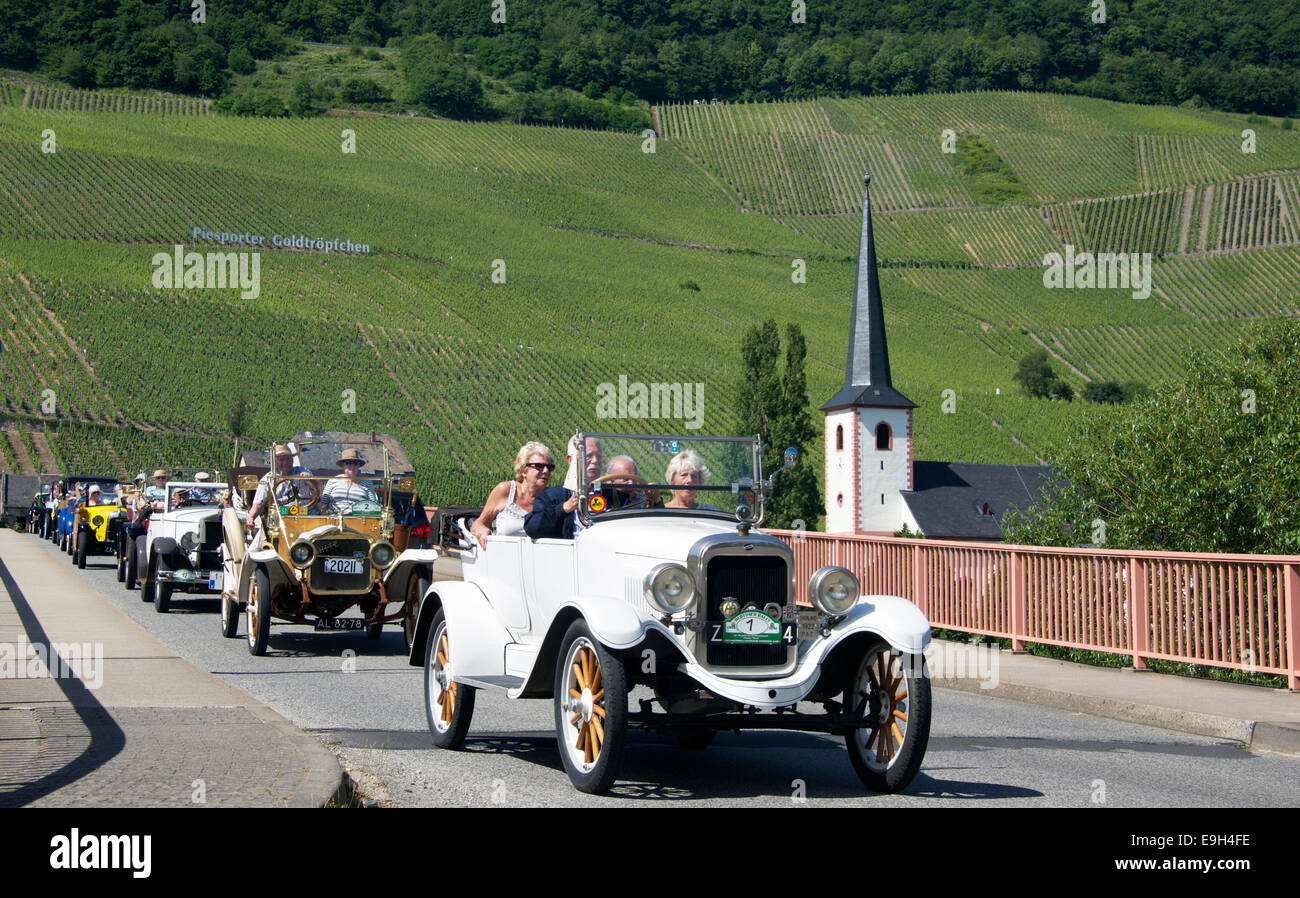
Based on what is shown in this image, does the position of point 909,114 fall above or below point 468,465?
above

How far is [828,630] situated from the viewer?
25.2 ft

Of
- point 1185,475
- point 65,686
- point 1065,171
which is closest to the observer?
point 65,686

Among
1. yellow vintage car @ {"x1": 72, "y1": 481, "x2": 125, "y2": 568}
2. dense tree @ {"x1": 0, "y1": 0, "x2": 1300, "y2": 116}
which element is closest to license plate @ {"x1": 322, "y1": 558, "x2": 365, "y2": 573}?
yellow vintage car @ {"x1": 72, "y1": 481, "x2": 125, "y2": 568}

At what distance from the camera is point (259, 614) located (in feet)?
45.9

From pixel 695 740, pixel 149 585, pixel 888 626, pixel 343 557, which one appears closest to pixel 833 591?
pixel 888 626

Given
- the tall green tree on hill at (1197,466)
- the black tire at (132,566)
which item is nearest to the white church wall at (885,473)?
the tall green tree on hill at (1197,466)

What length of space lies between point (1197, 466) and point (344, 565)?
13.0 metres

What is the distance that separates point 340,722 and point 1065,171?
145 metres

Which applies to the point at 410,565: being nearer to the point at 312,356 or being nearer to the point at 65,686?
the point at 65,686

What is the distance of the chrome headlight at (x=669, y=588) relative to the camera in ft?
23.9

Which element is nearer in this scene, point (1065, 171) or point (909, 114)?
point (1065, 171)

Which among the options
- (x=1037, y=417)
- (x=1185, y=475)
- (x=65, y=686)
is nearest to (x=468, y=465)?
(x=1037, y=417)

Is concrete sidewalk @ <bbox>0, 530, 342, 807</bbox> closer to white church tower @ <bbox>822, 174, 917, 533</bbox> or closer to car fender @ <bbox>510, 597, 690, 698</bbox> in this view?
car fender @ <bbox>510, 597, 690, 698</bbox>

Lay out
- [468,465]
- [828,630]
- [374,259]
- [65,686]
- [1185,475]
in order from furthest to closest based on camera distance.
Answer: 1. [374,259]
2. [468,465]
3. [1185,475]
4. [65,686]
5. [828,630]
